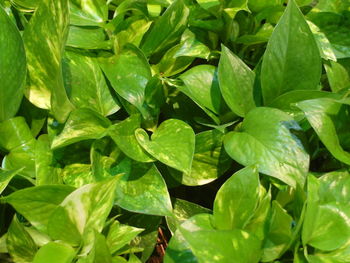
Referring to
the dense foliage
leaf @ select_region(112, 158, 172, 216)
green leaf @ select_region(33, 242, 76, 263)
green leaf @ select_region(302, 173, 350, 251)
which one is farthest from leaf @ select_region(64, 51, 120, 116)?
green leaf @ select_region(302, 173, 350, 251)

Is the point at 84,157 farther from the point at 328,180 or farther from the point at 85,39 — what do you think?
the point at 328,180

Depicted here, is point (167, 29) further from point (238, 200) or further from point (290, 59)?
point (238, 200)

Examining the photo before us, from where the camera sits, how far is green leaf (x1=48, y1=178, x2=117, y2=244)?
0.56m

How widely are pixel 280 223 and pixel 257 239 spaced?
35mm

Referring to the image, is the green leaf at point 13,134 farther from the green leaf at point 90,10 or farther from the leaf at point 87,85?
the green leaf at point 90,10

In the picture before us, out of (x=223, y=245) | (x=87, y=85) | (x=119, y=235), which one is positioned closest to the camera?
(x=223, y=245)

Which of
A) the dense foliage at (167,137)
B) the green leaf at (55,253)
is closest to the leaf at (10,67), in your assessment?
the dense foliage at (167,137)

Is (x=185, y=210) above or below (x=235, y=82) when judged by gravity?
below

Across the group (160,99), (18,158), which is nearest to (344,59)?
(160,99)

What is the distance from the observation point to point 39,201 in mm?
595

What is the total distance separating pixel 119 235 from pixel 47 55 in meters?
0.28

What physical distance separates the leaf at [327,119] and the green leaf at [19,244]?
0.41 m

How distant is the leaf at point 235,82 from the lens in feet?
2.31

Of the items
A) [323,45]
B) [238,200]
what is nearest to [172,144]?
[238,200]
